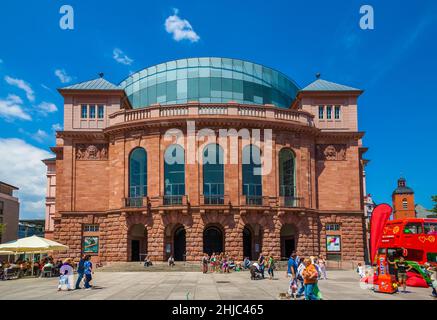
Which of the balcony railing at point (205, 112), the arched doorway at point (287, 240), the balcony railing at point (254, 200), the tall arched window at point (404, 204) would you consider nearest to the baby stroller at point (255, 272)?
the balcony railing at point (254, 200)

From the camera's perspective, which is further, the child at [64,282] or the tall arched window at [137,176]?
the tall arched window at [137,176]

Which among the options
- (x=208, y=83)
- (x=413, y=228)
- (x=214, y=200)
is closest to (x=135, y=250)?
(x=214, y=200)

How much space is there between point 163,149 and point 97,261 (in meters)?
12.6

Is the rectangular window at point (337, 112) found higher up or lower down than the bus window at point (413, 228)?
higher up

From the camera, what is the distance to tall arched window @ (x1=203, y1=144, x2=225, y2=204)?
45.0m

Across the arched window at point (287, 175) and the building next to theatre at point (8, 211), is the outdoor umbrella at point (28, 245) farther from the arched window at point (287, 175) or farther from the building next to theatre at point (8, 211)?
the building next to theatre at point (8, 211)

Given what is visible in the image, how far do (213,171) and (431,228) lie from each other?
71.9 feet

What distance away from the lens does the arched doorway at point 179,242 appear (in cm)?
4638

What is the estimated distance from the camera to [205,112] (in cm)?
4541

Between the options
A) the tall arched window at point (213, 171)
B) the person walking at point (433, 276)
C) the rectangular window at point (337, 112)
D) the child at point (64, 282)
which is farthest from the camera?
the rectangular window at point (337, 112)

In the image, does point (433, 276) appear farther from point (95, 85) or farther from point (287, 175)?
point (95, 85)

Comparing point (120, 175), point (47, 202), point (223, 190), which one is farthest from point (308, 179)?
point (47, 202)

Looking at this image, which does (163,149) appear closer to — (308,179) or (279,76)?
(308,179)

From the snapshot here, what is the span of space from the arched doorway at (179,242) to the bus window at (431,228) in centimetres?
2460
